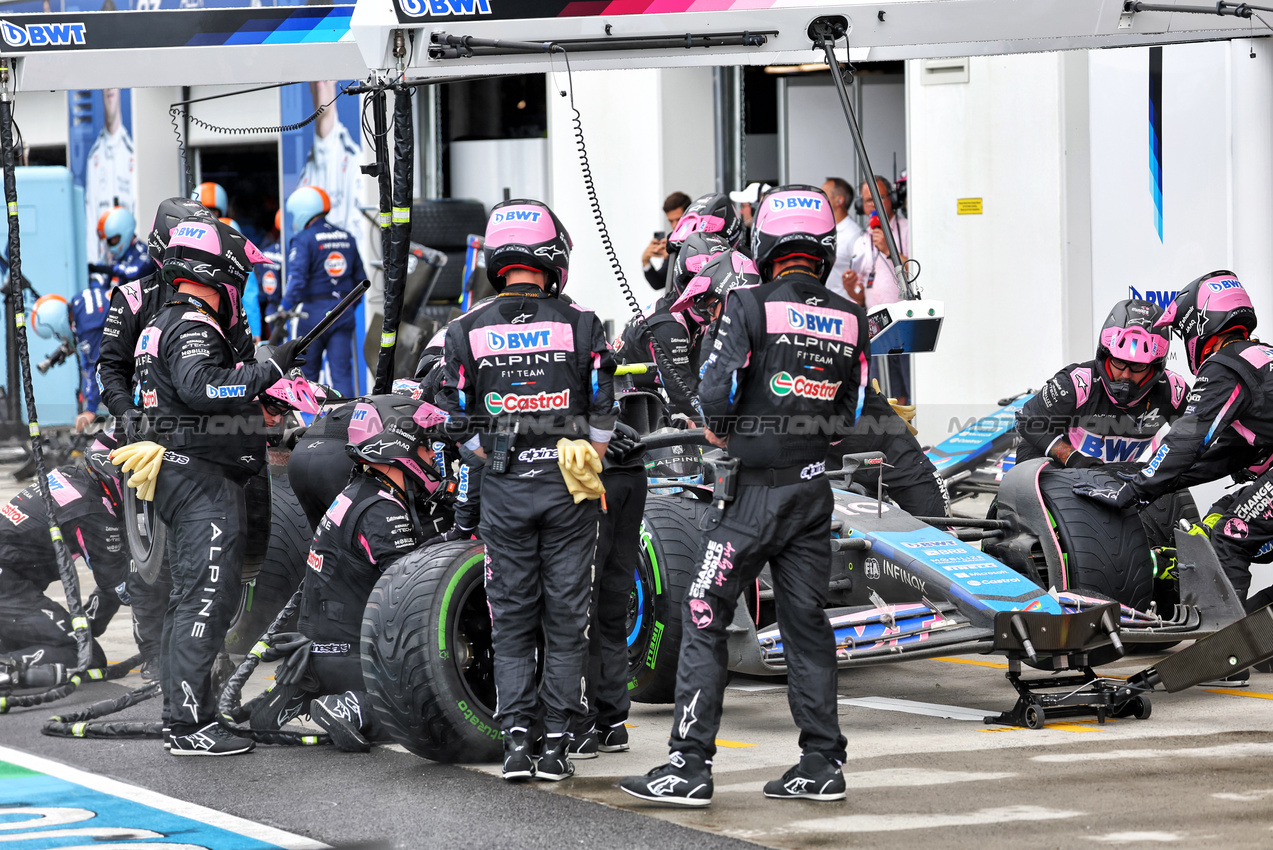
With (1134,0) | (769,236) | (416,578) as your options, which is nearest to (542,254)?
(769,236)

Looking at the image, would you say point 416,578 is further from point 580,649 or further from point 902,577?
point 902,577

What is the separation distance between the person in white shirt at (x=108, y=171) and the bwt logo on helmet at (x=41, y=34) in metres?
12.3

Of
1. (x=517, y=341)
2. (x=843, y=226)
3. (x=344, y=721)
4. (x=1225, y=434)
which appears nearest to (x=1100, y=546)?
(x=1225, y=434)

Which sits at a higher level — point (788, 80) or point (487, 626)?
point (788, 80)

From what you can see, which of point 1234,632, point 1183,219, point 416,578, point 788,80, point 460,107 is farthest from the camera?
point 460,107

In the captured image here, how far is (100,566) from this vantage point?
8203 millimetres

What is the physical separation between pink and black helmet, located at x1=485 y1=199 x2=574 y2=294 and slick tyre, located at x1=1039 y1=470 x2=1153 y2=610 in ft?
8.25

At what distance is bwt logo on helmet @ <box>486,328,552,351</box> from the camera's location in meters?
6.01

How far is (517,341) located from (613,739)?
5.08 feet

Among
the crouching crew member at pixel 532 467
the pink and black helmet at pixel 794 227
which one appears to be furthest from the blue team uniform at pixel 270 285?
the pink and black helmet at pixel 794 227

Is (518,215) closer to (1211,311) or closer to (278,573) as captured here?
(278,573)

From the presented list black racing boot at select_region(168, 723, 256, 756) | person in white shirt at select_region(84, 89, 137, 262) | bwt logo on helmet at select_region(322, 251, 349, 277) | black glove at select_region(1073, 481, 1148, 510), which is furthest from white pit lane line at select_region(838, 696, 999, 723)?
person in white shirt at select_region(84, 89, 137, 262)

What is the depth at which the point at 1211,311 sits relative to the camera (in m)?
7.52

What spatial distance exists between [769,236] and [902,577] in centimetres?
172
